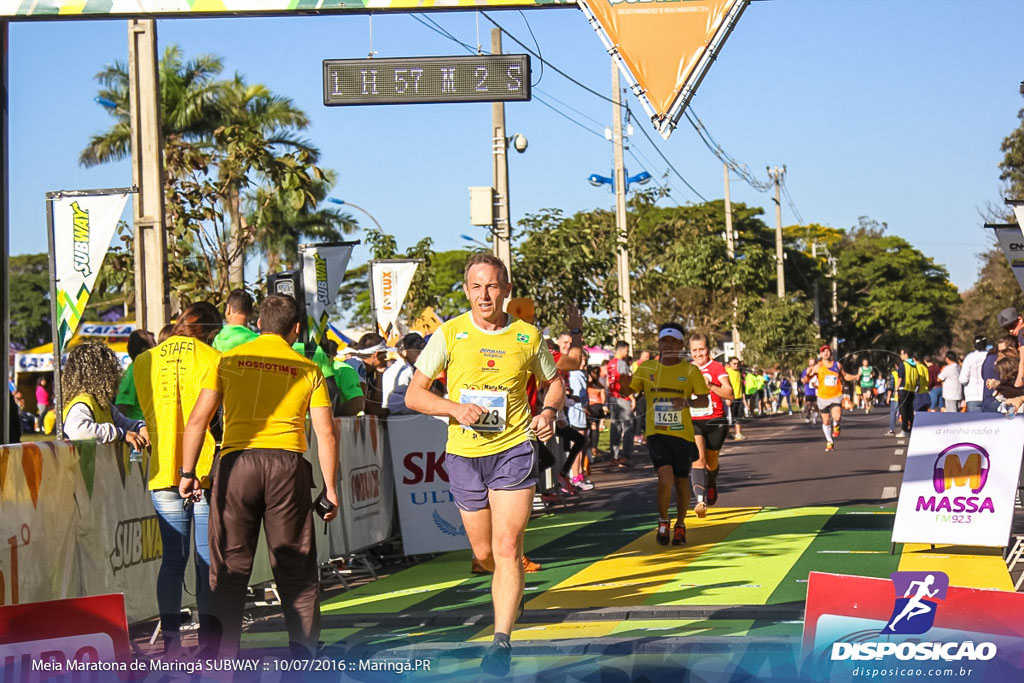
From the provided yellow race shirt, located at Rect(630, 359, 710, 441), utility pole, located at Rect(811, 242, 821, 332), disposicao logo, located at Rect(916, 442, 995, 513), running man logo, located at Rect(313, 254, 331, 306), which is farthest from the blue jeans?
utility pole, located at Rect(811, 242, 821, 332)

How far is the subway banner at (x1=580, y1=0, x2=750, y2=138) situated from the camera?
876cm

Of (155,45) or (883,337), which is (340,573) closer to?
(155,45)

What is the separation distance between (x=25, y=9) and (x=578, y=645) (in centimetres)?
520

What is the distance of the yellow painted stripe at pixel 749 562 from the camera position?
907cm

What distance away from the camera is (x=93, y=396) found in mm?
8023

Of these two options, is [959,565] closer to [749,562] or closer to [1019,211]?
[749,562]

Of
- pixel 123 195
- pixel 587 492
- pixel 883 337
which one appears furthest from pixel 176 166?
pixel 883 337

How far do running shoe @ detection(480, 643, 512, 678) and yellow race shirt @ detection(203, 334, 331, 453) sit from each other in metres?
1.38

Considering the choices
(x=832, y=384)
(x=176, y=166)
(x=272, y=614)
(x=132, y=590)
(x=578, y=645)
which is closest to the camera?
(x=578, y=645)

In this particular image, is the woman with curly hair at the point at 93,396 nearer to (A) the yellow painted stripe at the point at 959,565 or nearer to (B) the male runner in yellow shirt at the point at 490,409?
(B) the male runner in yellow shirt at the point at 490,409

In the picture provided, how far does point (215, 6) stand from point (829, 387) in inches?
646

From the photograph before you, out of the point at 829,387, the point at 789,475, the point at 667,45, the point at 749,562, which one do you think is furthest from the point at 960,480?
the point at 829,387

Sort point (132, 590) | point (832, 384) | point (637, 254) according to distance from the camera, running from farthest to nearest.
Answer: point (637, 254) → point (832, 384) → point (132, 590)

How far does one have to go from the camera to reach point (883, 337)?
54.1 meters
